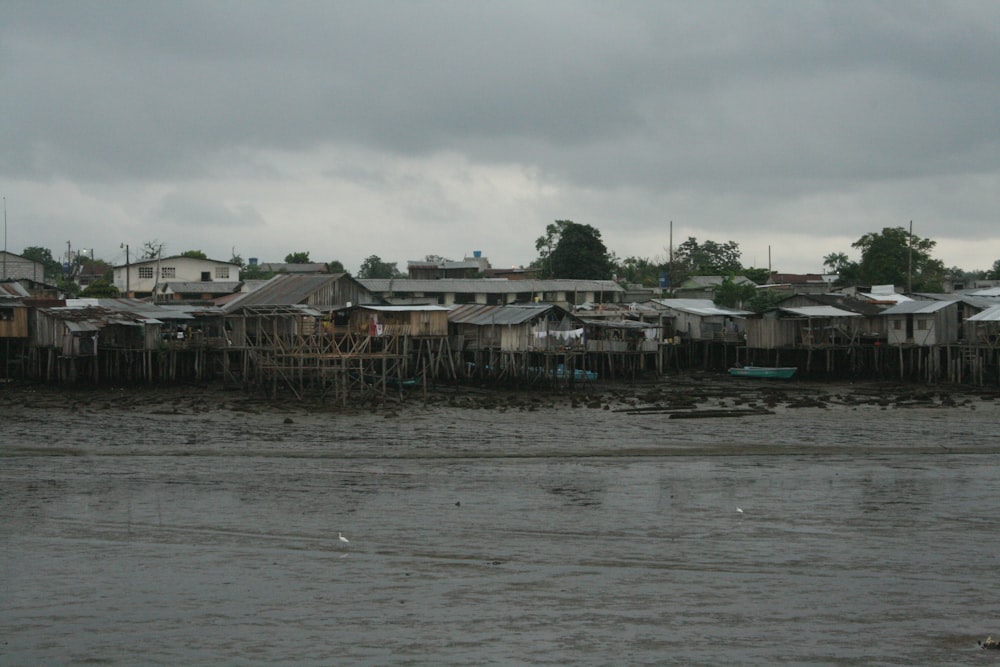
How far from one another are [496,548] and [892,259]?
63454 millimetres

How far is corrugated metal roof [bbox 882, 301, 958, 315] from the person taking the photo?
4666cm

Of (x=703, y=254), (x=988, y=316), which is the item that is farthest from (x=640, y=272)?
(x=988, y=316)

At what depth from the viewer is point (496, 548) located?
1398cm

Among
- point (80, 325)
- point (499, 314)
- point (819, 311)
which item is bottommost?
point (80, 325)

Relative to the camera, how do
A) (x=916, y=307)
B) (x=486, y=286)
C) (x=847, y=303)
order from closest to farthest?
(x=916, y=307) < (x=847, y=303) < (x=486, y=286)

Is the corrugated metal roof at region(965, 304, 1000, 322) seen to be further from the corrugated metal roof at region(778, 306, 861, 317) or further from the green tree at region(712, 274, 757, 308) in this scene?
the green tree at region(712, 274, 757, 308)

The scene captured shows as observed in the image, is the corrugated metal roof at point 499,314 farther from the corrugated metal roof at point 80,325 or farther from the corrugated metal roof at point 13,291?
the corrugated metal roof at point 13,291

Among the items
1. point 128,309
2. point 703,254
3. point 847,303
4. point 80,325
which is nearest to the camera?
point 80,325

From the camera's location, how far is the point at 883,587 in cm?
1230

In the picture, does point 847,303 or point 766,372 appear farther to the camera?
point 847,303

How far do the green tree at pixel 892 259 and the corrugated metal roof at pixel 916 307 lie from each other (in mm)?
20965

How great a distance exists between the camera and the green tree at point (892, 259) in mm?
70375

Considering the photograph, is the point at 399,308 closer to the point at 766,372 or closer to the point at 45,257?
the point at 766,372

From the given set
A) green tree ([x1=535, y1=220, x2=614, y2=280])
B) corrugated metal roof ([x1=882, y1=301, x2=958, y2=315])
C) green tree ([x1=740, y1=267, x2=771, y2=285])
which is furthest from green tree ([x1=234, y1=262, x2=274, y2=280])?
corrugated metal roof ([x1=882, y1=301, x2=958, y2=315])
